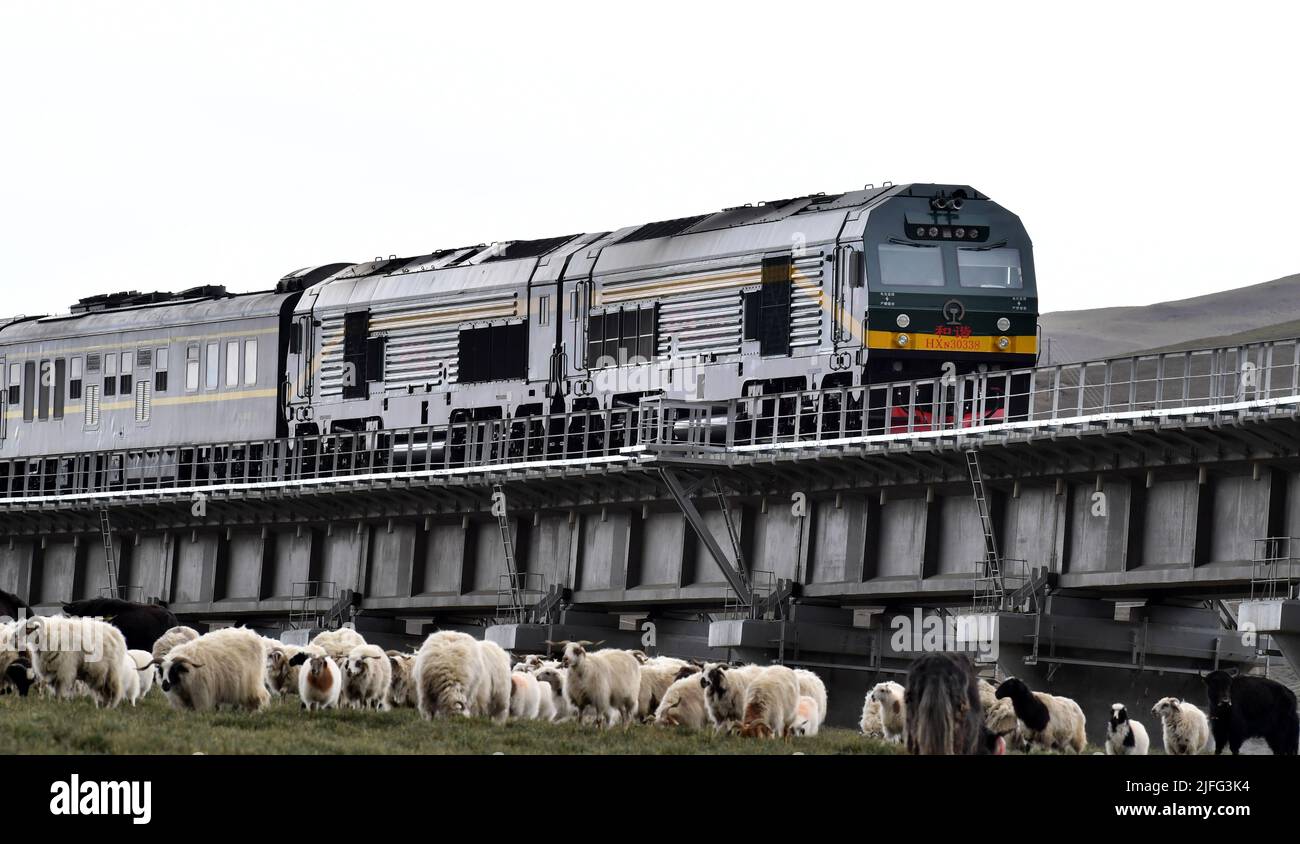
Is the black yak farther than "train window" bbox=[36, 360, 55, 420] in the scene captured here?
No

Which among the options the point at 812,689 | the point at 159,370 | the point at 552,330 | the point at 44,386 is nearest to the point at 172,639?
the point at 812,689

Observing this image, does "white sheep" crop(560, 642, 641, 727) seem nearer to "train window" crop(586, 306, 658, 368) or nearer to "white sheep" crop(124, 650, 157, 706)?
"white sheep" crop(124, 650, 157, 706)

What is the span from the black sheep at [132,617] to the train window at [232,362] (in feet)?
69.3

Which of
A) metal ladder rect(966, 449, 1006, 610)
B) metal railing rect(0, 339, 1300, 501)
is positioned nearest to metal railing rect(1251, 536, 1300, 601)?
metal railing rect(0, 339, 1300, 501)

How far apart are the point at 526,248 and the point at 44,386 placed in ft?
66.6

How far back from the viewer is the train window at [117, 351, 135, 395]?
70.7 m

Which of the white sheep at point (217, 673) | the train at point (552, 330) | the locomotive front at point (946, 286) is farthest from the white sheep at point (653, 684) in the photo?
the locomotive front at point (946, 286)

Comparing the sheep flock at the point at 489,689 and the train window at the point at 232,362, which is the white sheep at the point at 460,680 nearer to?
the sheep flock at the point at 489,689

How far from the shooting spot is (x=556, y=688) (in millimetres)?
36312

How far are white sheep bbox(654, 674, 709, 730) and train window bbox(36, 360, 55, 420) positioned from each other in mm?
42518

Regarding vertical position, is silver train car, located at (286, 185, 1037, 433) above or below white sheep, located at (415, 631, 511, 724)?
above

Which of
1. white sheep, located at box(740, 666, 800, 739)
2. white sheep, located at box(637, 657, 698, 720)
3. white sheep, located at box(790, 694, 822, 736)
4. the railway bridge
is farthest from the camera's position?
the railway bridge

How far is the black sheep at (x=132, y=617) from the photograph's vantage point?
150 feet
